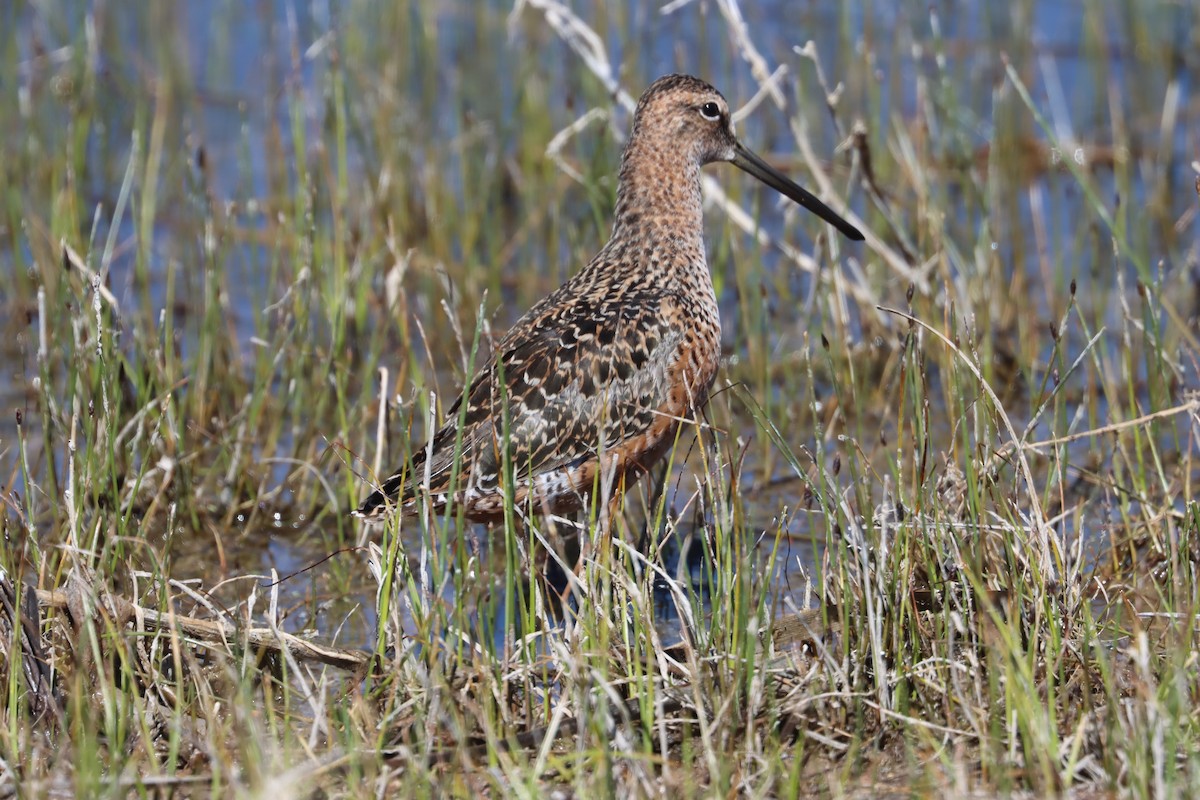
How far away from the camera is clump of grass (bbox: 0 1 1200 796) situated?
327 centimetres

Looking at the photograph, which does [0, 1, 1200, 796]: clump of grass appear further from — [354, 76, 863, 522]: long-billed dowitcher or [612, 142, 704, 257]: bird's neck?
[612, 142, 704, 257]: bird's neck

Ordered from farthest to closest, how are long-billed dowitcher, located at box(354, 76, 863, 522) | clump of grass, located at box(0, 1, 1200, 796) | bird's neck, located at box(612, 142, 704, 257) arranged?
Result: bird's neck, located at box(612, 142, 704, 257) < long-billed dowitcher, located at box(354, 76, 863, 522) < clump of grass, located at box(0, 1, 1200, 796)

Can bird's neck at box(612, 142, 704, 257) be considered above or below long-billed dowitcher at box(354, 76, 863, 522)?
above

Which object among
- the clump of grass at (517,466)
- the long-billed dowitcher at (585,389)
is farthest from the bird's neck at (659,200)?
the clump of grass at (517,466)

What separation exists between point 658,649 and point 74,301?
2344mm

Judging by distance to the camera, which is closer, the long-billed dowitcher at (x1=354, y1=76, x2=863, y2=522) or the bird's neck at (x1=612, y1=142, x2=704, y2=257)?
the long-billed dowitcher at (x1=354, y1=76, x2=863, y2=522)

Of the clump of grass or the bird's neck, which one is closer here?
the clump of grass

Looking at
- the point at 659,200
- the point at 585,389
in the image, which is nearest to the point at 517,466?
the point at 585,389

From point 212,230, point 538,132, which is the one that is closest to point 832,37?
point 538,132

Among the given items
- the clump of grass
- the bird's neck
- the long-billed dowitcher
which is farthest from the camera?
the bird's neck

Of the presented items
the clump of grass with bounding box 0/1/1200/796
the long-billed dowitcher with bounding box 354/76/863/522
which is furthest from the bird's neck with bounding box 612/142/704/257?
the clump of grass with bounding box 0/1/1200/796

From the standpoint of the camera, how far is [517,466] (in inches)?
173

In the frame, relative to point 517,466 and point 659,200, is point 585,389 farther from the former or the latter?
point 659,200

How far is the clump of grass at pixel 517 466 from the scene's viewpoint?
3268mm
